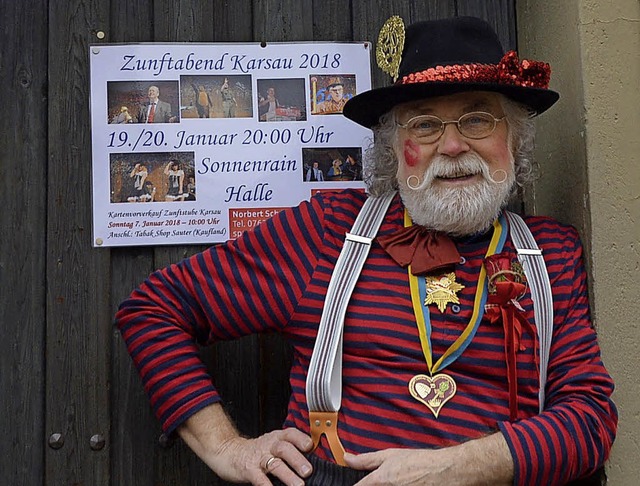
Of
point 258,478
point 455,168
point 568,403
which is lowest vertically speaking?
point 258,478

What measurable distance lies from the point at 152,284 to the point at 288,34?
0.70m

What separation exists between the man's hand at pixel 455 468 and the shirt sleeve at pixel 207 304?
0.38 metres

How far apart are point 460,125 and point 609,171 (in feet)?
1.09

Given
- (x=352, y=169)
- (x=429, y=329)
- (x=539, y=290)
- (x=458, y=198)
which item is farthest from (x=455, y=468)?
(x=352, y=169)

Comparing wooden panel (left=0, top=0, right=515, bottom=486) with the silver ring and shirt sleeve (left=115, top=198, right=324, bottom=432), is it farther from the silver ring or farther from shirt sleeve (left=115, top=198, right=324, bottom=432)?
the silver ring

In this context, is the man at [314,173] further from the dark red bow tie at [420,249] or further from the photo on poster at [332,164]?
the dark red bow tie at [420,249]

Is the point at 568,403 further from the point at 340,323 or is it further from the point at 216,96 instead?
the point at 216,96

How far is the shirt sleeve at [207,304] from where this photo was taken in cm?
158

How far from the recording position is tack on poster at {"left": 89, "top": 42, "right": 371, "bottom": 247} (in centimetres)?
184

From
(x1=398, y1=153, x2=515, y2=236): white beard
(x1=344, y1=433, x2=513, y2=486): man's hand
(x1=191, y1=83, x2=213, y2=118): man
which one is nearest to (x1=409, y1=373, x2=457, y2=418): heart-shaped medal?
(x1=344, y1=433, x2=513, y2=486): man's hand

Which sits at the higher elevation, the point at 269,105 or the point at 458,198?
the point at 269,105

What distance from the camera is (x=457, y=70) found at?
164cm

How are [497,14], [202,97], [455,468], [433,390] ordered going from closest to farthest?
1. [455,468]
2. [433,390]
3. [202,97]
4. [497,14]

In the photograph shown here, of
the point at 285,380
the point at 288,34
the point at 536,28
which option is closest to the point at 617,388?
the point at 285,380
